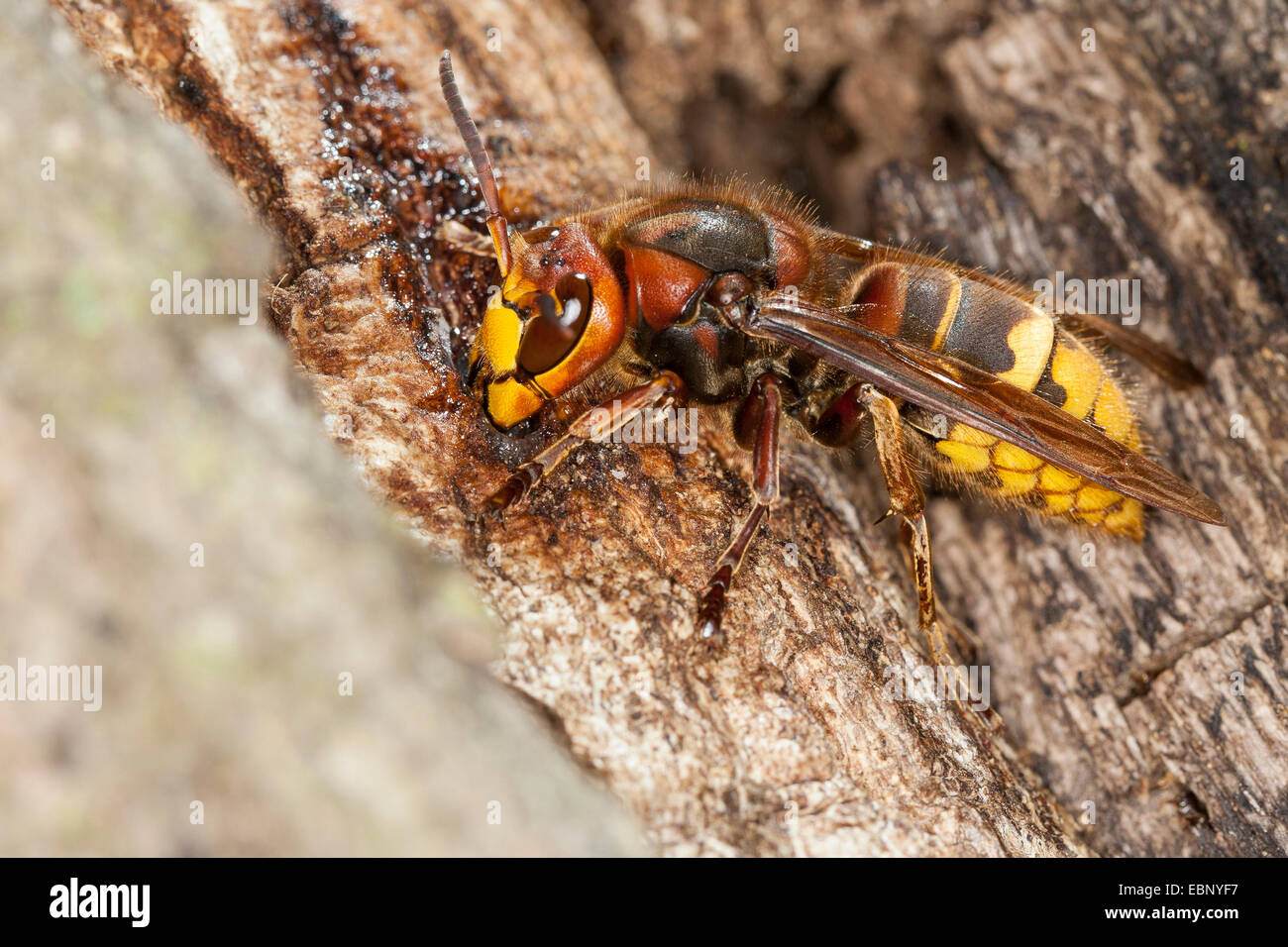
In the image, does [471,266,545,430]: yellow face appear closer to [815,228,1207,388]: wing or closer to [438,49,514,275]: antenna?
[438,49,514,275]: antenna

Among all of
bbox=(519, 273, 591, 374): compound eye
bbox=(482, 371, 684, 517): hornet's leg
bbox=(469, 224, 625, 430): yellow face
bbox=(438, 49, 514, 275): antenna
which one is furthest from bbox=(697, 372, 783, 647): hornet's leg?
bbox=(438, 49, 514, 275): antenna

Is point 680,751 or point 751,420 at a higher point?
point 751,420

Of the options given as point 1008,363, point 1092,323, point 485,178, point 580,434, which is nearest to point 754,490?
point 580,434

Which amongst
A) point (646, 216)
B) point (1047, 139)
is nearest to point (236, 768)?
A: point (646, 216)

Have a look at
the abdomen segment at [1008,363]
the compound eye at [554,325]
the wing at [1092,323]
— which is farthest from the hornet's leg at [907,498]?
the compound eye at [554,325]

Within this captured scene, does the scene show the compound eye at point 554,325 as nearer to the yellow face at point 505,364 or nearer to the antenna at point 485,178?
the yellow face at point 505,364

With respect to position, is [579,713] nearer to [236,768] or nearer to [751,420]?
[236,768]
